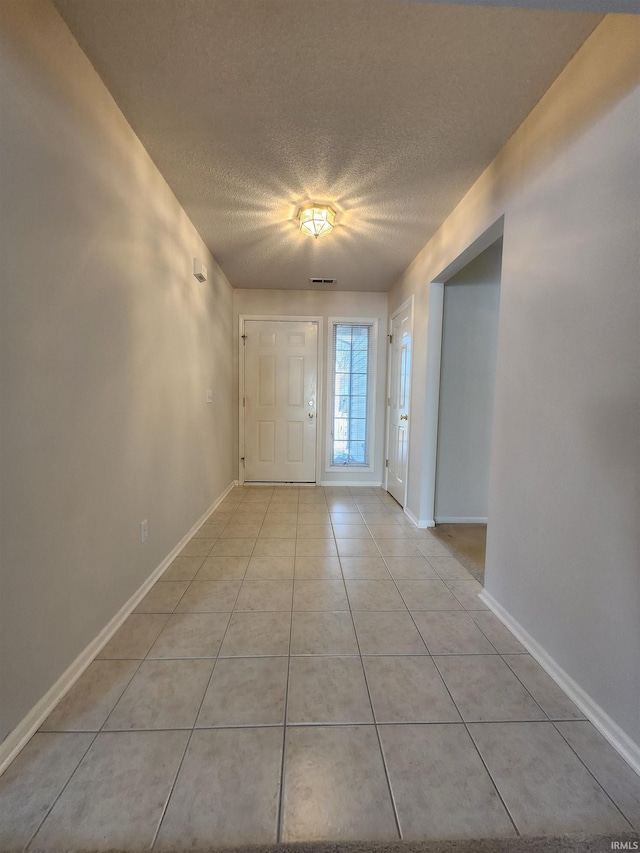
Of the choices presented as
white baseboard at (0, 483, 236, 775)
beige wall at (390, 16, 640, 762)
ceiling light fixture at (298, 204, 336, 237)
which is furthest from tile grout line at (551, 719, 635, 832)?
ceiling light fixture at (298, 204, 336, 237)

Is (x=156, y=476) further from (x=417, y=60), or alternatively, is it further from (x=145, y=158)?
(x=417, y=60)

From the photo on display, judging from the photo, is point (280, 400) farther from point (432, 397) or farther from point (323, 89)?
point (323, 89)

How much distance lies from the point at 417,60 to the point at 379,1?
0.27 meters

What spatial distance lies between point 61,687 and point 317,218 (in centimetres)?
271

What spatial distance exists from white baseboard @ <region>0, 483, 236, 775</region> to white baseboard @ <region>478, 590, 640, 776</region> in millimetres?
1798

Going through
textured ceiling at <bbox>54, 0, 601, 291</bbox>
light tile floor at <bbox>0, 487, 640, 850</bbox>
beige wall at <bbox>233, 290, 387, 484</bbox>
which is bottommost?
light tile floor at <bbox>0, 487, 640, 850</bbox>

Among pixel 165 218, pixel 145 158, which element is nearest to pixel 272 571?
pixel 165 218

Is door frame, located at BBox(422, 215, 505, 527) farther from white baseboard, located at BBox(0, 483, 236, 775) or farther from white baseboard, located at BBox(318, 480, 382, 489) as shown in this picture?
white baseboard, located at BBox(0, 483, 236, 775)

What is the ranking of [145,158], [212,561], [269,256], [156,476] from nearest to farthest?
[145,158] < [156,476] < [212,561] < [269,256]

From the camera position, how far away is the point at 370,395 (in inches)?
167

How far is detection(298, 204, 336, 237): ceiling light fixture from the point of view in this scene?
90.5 inches

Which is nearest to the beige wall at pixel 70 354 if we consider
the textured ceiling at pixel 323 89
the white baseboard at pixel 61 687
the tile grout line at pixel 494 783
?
the white baseboard at pixel 61 687

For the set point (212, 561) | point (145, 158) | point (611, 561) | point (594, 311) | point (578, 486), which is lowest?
point (212, 561)

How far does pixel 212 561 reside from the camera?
2258mm
